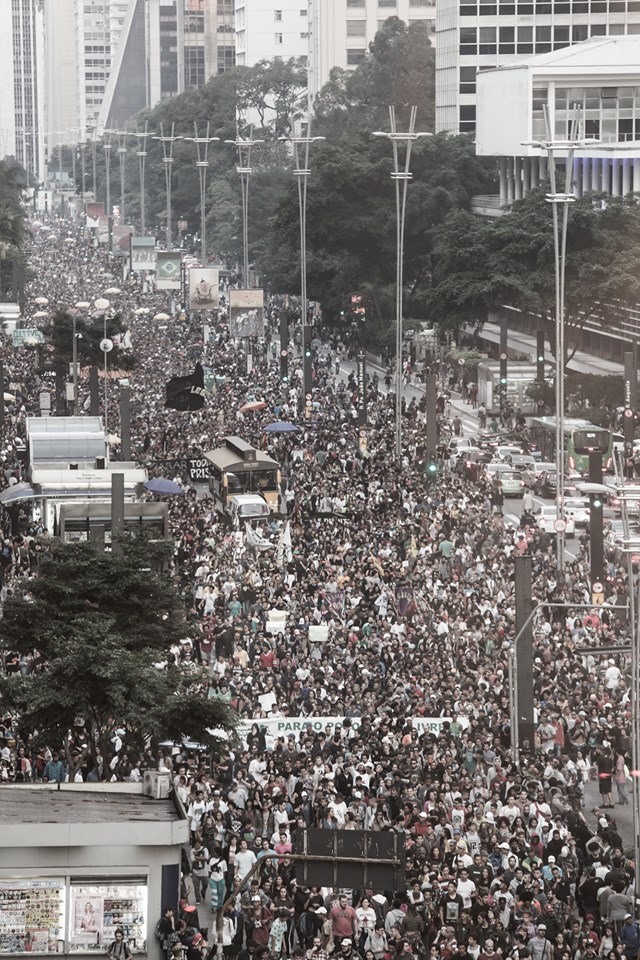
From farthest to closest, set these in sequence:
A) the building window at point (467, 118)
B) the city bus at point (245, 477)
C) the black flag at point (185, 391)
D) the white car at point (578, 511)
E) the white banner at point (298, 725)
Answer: the building window at point (467, 118)
the black flag at point (185, 391)
the city bus at point (245, 477)
the white car at point (578, 511)
the white banner at point (298, 725)

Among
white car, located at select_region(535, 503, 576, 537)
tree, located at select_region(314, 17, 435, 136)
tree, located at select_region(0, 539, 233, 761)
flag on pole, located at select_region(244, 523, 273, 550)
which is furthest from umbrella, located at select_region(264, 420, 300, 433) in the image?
tree, located at select_region(314, 17, 435, 136)

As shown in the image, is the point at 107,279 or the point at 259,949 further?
the point at 107,279

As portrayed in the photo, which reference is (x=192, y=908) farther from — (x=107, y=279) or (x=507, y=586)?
(x=107, y=279)

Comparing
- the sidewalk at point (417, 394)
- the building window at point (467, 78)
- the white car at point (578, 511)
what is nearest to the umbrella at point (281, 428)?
the sidewalk at point (417, 394)

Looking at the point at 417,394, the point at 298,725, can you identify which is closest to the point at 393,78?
the point at 417,394

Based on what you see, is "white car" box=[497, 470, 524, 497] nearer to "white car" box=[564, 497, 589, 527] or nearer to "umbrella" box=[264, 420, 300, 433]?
"white car" box=[564, 497, 589, 527]

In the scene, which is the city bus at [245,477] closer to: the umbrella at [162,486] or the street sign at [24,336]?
the umbrella at [162,486]

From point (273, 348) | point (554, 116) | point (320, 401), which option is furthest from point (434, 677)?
point (554, 116)

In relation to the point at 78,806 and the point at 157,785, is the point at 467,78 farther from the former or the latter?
the point at 78,806
